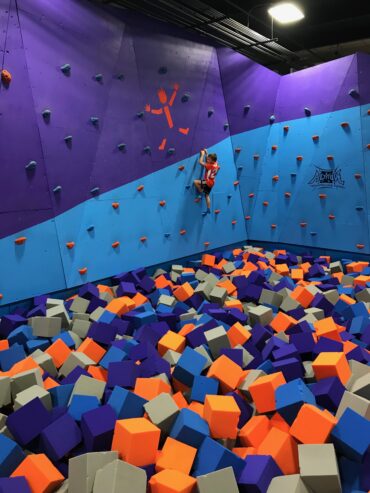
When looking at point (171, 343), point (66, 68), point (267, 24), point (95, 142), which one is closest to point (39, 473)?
point (171, 343)

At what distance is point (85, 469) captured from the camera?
4.98 ft

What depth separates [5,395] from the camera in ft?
6.86

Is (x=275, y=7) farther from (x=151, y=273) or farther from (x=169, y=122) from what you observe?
(x=151, y=273)

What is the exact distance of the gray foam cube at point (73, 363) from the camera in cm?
246

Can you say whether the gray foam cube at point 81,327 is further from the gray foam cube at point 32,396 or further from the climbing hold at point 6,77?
the climbing hold at point 6,77

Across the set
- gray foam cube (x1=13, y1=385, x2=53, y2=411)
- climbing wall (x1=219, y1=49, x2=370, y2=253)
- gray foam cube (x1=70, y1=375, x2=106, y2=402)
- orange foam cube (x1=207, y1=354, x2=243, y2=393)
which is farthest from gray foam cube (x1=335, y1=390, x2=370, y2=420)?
climbing wall (x1=219, y1=49, x2=370, y2=253)

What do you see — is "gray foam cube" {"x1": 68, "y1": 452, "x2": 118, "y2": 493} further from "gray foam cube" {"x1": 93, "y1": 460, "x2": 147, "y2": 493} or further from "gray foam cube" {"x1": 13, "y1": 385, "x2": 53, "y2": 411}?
"gray foam cube" {"x1": 13, "y1": 385, "x2": 53, "y2": 411}

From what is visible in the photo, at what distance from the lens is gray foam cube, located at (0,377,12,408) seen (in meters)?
2.08

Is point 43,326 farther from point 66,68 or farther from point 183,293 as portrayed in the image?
point 66,68

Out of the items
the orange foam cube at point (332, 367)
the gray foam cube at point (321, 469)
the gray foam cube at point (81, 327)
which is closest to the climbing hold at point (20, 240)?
the gray foam cube at point (81, 327)

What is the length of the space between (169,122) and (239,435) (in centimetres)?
369

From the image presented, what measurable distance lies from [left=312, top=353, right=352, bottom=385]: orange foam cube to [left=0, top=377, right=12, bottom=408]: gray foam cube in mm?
1563

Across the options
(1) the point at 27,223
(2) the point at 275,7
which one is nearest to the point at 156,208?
(1) the point at 27,223

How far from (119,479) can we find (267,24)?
8105 millimetres
